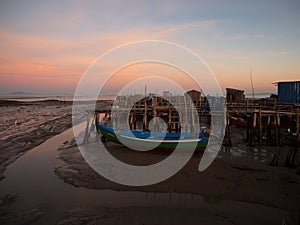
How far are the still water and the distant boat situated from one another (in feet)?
16.7

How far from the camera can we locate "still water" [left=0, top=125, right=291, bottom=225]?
22.6 feet

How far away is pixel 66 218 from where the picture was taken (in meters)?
6.68

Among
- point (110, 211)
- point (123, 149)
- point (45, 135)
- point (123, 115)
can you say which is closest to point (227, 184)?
point (110, 211)

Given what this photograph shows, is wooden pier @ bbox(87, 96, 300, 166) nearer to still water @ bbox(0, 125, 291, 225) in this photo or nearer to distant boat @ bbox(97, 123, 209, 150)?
distant boat @ bbox(97, 123, 209, 150)

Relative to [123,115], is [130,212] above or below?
below

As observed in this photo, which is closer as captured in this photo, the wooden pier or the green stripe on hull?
the green stripe on hull

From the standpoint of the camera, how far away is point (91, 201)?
777 cm

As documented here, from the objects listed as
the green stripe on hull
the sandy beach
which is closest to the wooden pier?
the sandy beach

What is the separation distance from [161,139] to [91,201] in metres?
6.57

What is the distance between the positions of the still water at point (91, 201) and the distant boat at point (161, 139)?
509cm

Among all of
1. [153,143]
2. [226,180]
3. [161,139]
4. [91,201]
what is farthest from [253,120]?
[91,201]

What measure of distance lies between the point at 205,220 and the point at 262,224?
160 cm

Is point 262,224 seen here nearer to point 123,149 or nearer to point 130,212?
point 130,212

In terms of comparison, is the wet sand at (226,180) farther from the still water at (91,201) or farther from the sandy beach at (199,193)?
the still water at (91,201)
